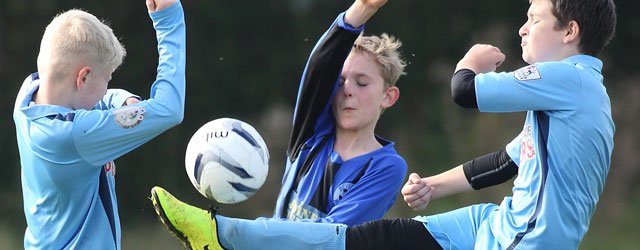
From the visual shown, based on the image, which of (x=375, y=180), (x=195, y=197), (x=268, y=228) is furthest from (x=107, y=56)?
(x=195, y=197)

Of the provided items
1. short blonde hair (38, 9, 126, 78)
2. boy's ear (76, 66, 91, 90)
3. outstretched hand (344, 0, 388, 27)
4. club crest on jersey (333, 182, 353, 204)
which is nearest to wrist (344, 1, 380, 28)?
outstretched hand (344, 0, 388, 27)

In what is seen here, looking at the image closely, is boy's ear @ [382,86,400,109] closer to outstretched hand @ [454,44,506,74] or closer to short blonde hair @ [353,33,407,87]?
short blonde hair @ [353,33,407,87]

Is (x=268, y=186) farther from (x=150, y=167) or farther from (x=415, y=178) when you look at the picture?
(x=415, y=178)

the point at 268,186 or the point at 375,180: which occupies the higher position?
the point at 375,180

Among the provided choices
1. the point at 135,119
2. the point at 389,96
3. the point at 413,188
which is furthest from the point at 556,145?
the point at 135,119

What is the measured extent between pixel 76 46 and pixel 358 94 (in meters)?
1.53

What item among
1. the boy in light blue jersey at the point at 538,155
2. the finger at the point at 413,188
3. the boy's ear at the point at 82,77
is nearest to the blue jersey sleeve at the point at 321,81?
the finger at the point at 413,188

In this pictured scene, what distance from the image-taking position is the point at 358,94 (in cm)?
592

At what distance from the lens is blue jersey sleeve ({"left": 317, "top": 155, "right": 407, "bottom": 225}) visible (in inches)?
223

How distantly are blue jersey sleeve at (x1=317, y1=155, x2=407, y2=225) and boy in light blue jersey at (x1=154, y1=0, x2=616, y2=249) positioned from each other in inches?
12.6

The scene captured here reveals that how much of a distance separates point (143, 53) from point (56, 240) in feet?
27.5

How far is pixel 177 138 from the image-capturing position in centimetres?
1316

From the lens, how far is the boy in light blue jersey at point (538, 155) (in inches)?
196

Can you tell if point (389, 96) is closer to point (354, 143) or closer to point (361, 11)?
point (354, 143)
